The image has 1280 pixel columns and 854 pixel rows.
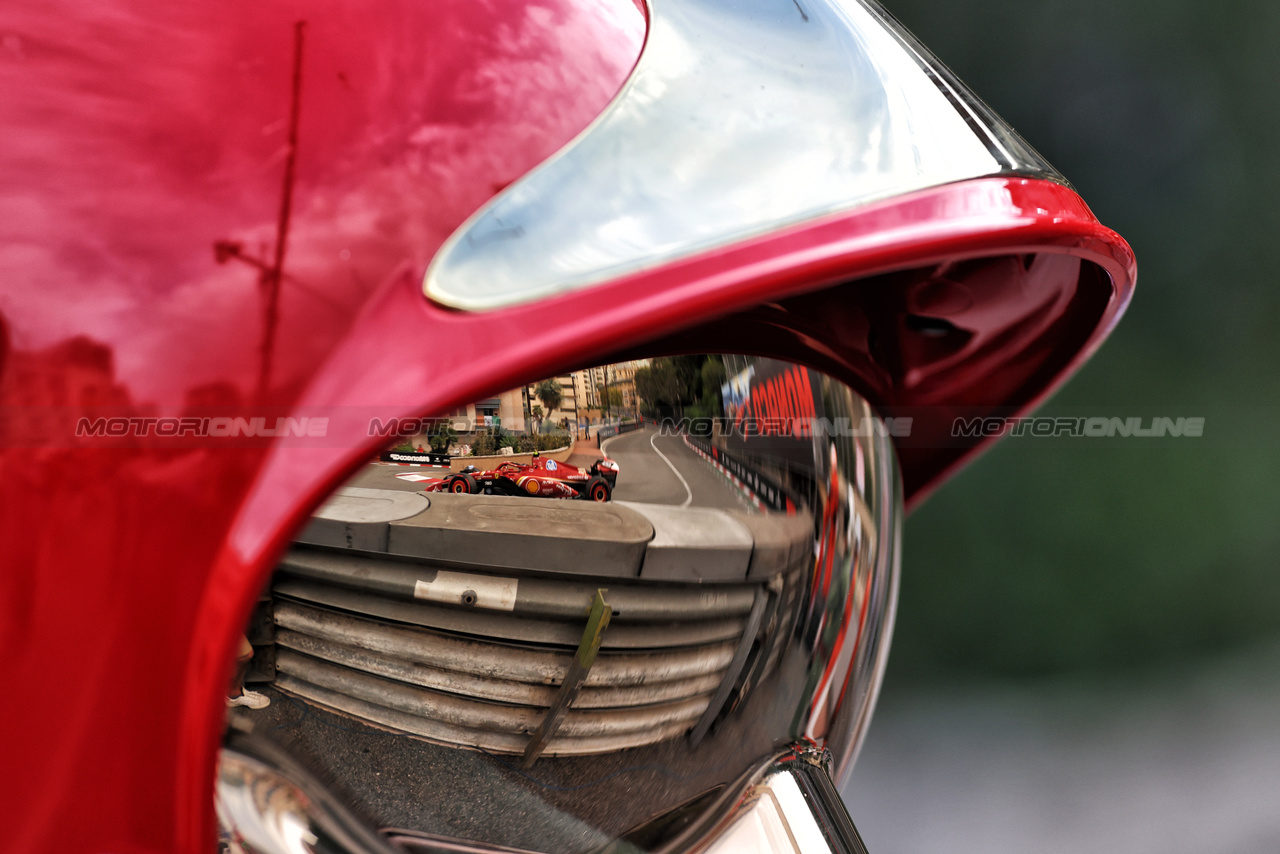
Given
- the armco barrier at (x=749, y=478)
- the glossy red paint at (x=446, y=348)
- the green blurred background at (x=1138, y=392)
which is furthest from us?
the green blurred background at (x=1138, y=392)

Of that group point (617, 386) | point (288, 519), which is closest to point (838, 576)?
point (617, 386)

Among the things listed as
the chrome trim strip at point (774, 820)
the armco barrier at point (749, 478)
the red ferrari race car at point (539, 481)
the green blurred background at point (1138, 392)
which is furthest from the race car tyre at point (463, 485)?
the green blurred background at point (1138, 392)

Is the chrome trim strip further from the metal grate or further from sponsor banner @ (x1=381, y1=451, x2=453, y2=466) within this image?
sponsor banner @ (x1=381, y1=451, x2=453, y2=466)

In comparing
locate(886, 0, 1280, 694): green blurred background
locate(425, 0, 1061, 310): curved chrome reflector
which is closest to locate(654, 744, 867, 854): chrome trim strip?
locate(425, 0, 1061, 310): curved chrome reflector

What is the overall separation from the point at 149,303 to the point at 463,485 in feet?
0.44

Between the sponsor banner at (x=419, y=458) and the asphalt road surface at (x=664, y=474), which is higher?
the sponsor banner at (x=419, y=458)

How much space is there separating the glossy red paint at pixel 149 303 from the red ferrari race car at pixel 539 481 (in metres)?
0.08

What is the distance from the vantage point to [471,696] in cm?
35

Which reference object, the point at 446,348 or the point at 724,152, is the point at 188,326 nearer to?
the point at 446,348

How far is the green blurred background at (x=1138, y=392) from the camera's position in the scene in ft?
3.34

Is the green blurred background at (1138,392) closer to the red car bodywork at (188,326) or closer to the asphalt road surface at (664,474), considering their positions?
the asphalt road surface at (664,474)

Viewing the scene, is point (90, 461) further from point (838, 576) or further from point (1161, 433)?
point (1161, 433)

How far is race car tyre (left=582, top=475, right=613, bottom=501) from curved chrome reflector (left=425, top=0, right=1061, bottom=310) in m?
0.10

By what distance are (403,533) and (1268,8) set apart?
1.32 m
